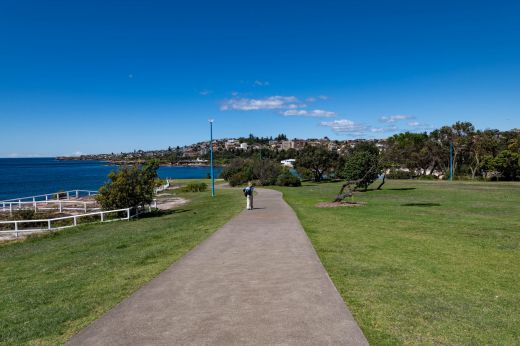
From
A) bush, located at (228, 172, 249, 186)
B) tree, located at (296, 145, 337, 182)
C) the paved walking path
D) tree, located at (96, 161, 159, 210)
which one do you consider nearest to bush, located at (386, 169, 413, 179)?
tree, located at (296, 145, 337, 182)

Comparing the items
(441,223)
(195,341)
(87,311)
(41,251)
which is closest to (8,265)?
(41,251)

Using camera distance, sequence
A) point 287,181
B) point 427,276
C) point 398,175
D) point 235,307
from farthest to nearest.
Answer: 1. point 398,175
2. point 287,181
3. point 427,276
4. point 235,307

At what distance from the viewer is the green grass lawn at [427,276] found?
475 cm

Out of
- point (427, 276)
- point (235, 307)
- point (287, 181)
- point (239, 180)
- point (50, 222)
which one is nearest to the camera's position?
point (235, 307)

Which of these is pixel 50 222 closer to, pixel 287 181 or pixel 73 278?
pixel 73 278

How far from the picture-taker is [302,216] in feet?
52.2

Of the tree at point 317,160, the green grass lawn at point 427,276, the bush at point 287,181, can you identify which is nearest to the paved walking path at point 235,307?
the green grass lawn at point 427,276

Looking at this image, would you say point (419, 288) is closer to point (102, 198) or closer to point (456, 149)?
point (102, 198)

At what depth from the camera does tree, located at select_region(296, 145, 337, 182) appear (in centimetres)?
5588

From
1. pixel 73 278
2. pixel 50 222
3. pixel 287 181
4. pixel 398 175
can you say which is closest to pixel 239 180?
pixel 287 181

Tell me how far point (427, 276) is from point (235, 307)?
3822 mm

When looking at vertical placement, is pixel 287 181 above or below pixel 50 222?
above

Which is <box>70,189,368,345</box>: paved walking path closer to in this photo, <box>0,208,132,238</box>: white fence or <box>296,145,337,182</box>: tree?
<box>0,208,132,238</box>: white fence

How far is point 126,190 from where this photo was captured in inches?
869
